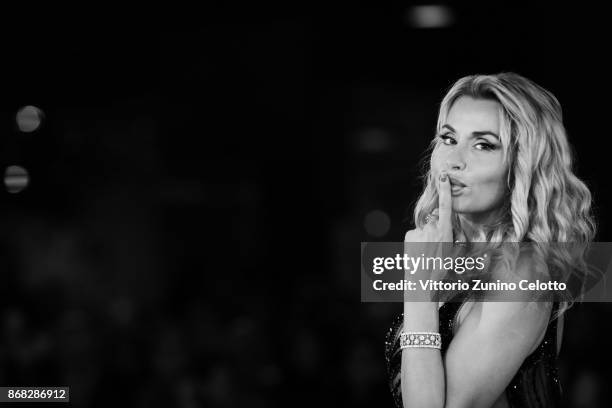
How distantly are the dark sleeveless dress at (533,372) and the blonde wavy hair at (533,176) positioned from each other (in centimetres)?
8

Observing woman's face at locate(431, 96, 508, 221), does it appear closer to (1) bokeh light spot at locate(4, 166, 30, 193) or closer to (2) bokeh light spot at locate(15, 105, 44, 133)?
(1) bokeh light spot at locate(4, 166, 30, 193)

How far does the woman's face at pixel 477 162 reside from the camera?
1359 mm

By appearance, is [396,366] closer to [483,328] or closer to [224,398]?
[483,328]

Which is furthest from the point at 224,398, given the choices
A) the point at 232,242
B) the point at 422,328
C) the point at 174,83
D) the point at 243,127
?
the point at 422,328

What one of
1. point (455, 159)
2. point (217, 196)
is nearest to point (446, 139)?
point (455, 159)

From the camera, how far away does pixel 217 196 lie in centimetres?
319

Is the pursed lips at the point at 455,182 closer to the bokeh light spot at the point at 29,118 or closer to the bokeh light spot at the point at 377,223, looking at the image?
the bokeh light spot at the point at 377,223

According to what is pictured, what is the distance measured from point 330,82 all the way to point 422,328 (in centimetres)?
187

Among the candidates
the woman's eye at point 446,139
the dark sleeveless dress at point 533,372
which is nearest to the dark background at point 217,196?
the woman's eye at point 446,139

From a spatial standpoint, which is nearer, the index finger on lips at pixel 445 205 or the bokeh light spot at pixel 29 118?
the index finger on lips at pixel 445 205

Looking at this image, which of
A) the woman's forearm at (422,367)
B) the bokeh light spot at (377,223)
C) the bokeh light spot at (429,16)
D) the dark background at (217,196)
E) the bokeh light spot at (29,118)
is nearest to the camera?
the woman's forearm at (422,367)

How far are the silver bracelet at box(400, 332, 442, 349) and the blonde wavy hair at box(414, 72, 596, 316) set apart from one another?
213 millimetres

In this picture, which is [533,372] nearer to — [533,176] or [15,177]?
[533,176]

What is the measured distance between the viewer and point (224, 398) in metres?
2.76
